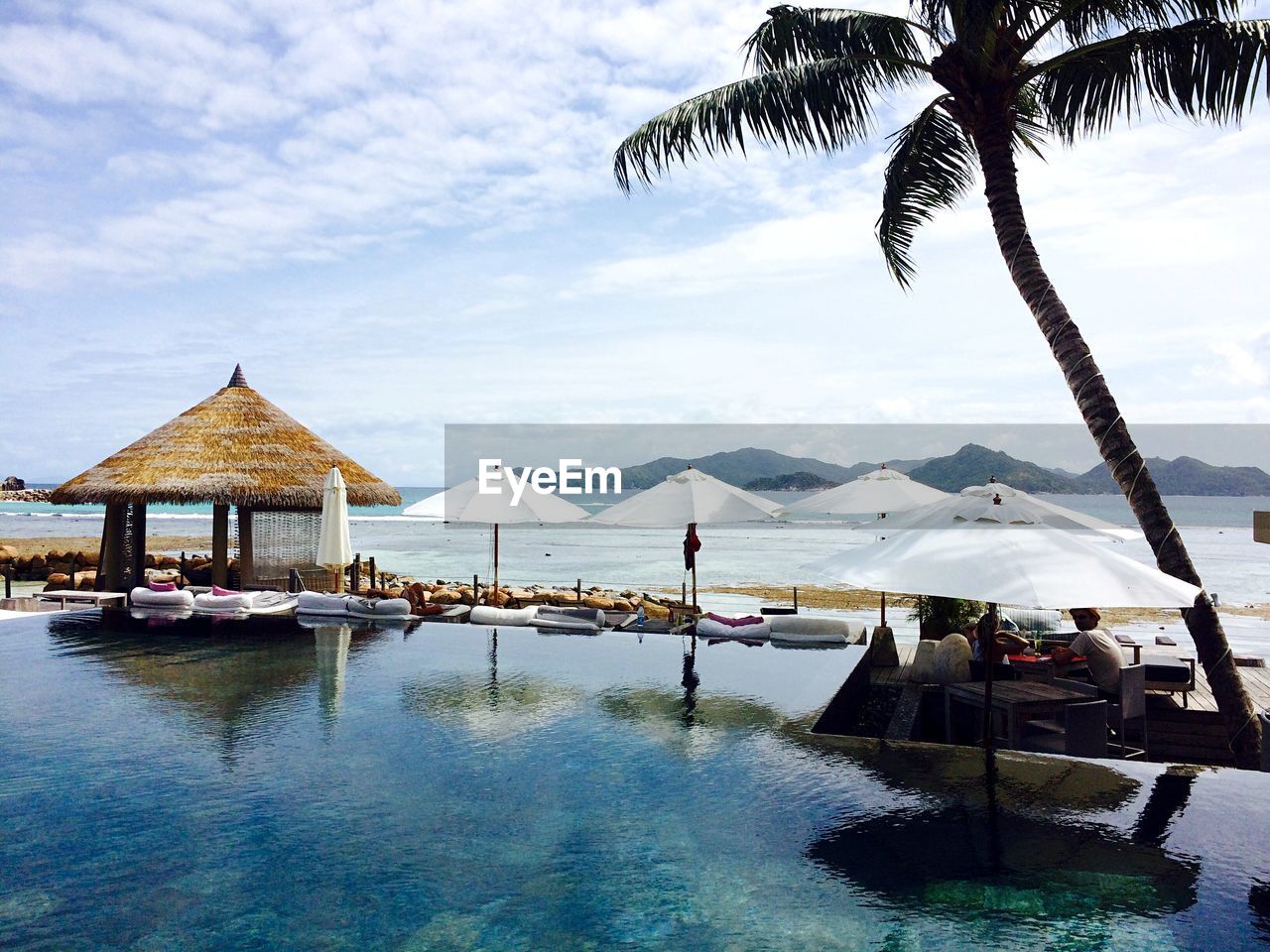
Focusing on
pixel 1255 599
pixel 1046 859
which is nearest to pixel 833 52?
pixel 1046 859

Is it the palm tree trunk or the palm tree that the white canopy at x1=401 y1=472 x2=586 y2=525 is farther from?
the palm tree trunk

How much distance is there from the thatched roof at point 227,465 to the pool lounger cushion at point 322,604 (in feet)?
12.3

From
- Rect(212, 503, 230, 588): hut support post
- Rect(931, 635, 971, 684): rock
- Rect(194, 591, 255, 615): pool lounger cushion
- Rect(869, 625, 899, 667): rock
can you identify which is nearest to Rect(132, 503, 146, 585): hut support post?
Rect(212, 503, 230, 588): hut support post

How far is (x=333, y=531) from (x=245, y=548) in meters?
3.93

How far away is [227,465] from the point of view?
17.0 meters

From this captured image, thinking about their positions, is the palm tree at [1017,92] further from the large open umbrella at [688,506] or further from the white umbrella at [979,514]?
the large open umbrella at [688,506]

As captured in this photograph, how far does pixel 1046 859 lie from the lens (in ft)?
15.9

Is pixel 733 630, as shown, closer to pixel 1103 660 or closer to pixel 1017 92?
pixel 1103 660

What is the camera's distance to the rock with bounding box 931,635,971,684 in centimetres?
834

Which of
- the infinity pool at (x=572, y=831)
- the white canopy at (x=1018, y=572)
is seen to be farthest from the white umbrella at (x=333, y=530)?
the white canopy at (x=1018, y=572)

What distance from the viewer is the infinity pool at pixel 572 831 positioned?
4.12 metres

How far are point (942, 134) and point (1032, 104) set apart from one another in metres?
1.25

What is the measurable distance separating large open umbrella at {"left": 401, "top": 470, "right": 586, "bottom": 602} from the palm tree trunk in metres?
6.47

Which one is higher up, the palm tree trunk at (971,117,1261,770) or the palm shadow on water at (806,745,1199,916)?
the palm tree trunk at (971,117,1261,770)
